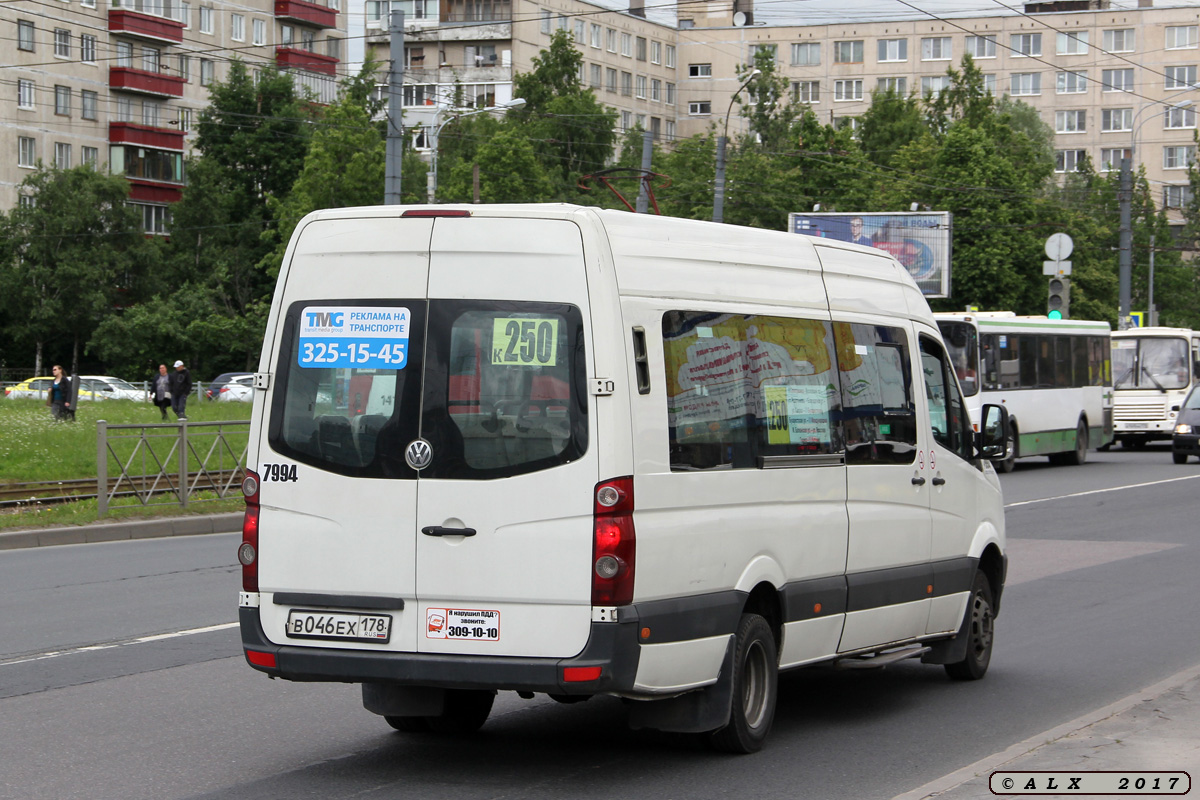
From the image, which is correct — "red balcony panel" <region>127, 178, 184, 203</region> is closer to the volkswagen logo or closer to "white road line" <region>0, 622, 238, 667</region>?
"white road line" <region>0, 622, 238, 667</region>

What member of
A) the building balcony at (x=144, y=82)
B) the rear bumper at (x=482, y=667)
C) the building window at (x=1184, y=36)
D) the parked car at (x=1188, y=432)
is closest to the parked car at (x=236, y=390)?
the building balcony at (x=144, y=82)

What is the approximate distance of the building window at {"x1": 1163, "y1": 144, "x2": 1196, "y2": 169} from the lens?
10900 centimetres

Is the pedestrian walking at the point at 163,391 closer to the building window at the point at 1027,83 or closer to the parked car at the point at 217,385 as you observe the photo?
the parked car at the point at 217,385

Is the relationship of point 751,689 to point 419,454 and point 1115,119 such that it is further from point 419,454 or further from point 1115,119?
point 1115,119

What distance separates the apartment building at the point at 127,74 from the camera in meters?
72.9

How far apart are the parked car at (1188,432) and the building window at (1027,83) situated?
263 feet

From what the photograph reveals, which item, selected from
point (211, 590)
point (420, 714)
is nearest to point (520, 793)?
point (420, 714)

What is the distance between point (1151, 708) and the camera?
25.6ft

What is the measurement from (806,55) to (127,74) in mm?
54445

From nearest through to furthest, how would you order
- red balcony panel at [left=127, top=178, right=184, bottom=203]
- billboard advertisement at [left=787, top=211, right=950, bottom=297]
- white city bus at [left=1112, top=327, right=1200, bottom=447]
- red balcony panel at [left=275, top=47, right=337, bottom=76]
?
1. white city bus at [left=1112, top=327, right=1200, bottom=447]
2. billboard advertisement at [left=787, top=211, right=950, bottom=297]
3. red balcony panel at [left=127, top=178, right=184, bottom=203]
4. red balcony panel at [left=275, top=47, right=337, bottom=76]

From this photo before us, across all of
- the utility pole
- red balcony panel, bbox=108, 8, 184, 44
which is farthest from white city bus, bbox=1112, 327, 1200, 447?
red balcony panel, bbox=108, 8, 184, 44

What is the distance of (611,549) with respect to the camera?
6.21m

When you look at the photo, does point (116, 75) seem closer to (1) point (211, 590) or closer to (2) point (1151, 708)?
(1) point (211, 590)

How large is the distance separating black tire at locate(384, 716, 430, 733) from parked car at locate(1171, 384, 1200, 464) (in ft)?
91.6
